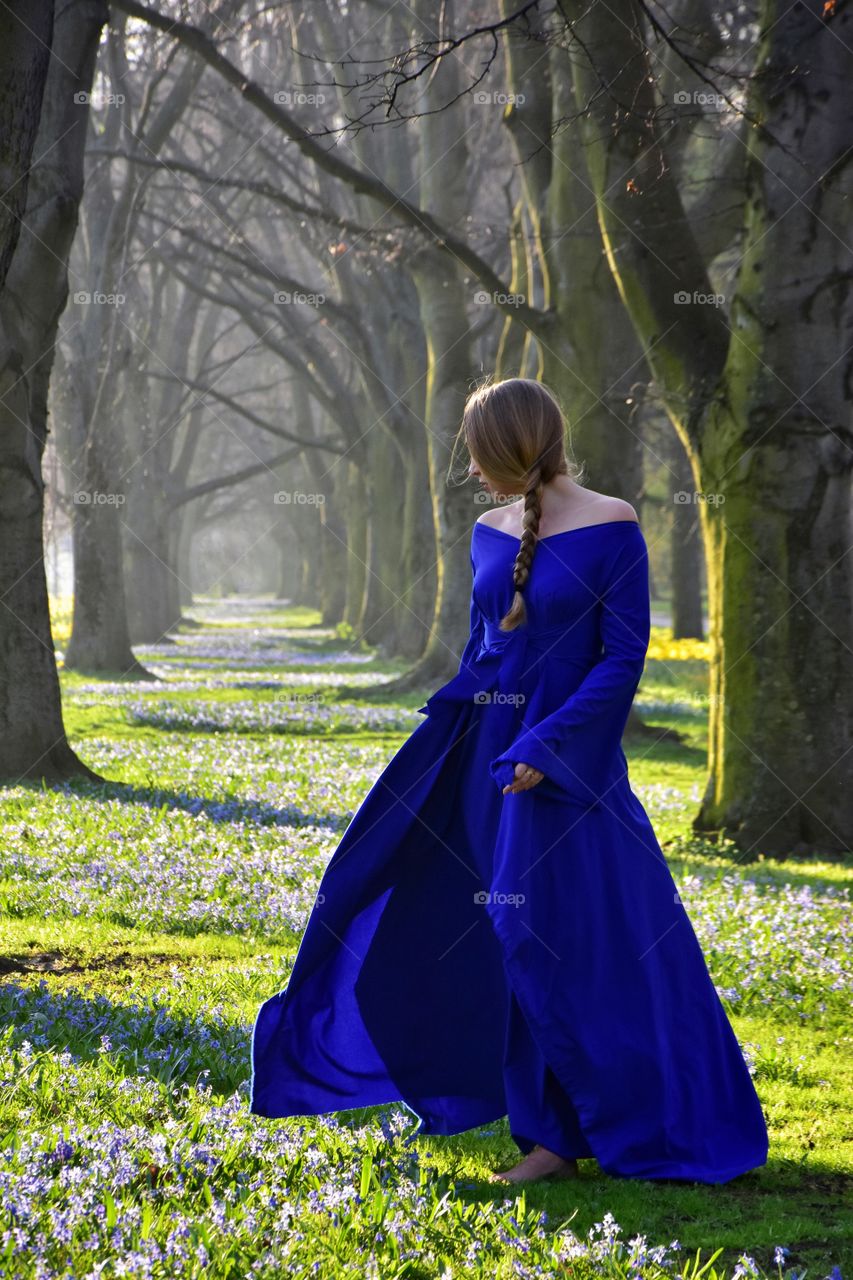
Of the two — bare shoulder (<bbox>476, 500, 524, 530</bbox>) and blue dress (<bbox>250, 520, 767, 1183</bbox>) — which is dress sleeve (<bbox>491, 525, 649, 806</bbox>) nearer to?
blue dress (<bbox>250, 520, 767, 1183</bbox>)

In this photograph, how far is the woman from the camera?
3.62 metres

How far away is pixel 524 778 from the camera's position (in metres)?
3.62

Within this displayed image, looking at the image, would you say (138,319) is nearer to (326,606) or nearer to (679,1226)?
(326,606)

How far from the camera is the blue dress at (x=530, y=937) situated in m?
3.62

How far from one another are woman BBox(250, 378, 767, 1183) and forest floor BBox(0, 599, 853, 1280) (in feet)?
0.51

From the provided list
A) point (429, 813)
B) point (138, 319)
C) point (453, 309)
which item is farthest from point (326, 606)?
point (429, 813)

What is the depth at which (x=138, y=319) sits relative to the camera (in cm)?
2772

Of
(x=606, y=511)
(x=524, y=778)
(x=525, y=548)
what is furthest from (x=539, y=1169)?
(x=606, y=511)

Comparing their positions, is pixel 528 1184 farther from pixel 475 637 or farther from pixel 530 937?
pixel 475 637

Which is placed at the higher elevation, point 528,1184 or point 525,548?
point 525,548

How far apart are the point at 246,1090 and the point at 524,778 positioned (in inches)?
53.3

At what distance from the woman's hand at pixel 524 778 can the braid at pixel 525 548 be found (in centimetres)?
48

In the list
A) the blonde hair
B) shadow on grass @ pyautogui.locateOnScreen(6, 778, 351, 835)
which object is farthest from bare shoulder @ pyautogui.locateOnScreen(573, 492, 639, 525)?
shadow on grass @ pyautogui.locateOnScreen(6, 778, 351, 835)

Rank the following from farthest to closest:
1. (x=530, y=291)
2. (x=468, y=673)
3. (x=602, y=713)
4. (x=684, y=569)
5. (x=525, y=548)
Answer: (x=684, y=569), (x=530, y=291), (x=468, y=673), (x=525, y=548), (x=602, y=713)
